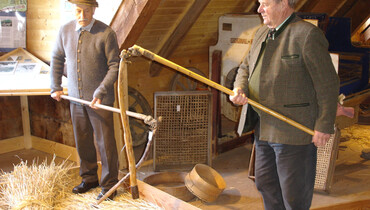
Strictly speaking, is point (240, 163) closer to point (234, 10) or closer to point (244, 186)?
point (244, 186)

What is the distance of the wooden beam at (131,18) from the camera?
337 centimetres

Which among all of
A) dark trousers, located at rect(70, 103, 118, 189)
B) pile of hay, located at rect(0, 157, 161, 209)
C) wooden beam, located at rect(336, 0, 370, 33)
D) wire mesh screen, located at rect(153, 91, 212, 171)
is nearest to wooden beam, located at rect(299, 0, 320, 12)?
wooden beam, located at rect(336, 0, 370, 33)

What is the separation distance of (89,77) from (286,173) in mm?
1527

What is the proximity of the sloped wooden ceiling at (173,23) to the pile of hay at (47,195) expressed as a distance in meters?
1.22

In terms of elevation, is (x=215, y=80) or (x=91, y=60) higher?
(x=91, y=60)

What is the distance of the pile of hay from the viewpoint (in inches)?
111

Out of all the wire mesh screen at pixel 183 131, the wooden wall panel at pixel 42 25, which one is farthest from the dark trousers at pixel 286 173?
the wooden wall panel at pixel 42 25

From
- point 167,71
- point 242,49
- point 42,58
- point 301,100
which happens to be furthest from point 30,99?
point 301,100

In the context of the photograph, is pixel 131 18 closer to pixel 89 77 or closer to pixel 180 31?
pixel 89 77

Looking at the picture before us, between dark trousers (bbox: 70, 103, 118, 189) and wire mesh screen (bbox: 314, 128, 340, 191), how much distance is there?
1.75 m

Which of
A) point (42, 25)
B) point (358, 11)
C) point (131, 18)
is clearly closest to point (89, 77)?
point (131, 18)

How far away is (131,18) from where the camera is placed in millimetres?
3451

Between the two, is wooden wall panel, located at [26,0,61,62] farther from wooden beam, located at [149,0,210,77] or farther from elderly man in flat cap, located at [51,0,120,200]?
wooden beam, located at [149,0,210,77]

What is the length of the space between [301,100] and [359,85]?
119 inches
